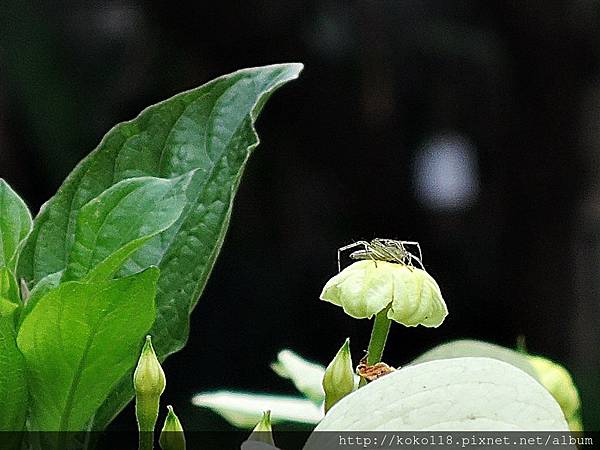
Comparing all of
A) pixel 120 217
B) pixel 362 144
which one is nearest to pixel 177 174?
pixel 120 217

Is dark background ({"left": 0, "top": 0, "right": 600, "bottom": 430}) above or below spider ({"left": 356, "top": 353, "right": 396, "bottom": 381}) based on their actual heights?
below

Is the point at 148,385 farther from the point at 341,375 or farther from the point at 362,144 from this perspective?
the point at 362,144

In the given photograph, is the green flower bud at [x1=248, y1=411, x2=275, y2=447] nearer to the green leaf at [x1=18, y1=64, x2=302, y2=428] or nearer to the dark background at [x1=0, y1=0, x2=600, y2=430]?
the green leaf at [x1=18, y1=64, x2=302, y2=428]

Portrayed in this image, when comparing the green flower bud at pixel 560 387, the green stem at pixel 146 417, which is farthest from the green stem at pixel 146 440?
the green flower bud at pixel 560 387

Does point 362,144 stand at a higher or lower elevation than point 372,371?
lower

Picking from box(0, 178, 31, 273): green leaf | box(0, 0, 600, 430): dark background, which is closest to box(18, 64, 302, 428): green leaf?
box(0, 178, 31, 273): green leaf

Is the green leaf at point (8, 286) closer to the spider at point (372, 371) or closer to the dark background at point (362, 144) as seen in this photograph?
the spider at point (372, 371)

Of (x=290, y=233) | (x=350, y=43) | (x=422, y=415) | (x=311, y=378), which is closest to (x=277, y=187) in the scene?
(x=290, y=233)
